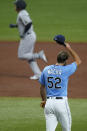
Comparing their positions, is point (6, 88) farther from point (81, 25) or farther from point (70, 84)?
point (81, 25)

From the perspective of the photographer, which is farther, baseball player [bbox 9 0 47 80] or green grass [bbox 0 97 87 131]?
baseball player [bbox 9 0 47 80]

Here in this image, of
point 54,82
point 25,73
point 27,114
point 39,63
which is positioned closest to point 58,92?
point 54,82

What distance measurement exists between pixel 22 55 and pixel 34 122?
4.07 metres

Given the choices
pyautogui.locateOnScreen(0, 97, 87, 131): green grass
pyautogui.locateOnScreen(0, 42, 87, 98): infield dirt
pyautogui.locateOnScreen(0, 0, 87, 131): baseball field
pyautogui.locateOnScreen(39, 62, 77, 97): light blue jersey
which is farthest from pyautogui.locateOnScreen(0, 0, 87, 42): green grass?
pyautogui.locateOnScreen(39, 62, 77, 97): light blue jersey

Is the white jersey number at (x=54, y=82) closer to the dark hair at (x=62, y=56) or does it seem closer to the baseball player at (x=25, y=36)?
the dark hair at (x=62, y=56)

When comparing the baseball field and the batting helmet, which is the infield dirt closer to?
the baseball field

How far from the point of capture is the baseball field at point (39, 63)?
455 inches

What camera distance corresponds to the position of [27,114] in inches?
468

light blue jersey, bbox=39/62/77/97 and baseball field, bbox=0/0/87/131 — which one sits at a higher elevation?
light blue jersey, bbox=39/62/77/97

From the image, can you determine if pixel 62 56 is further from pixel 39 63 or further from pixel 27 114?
pixel 39 63

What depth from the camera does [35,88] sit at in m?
14.4

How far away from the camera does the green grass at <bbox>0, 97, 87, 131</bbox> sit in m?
10.9

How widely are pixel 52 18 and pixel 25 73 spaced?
9114 mm

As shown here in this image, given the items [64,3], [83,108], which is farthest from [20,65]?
[64,3]
